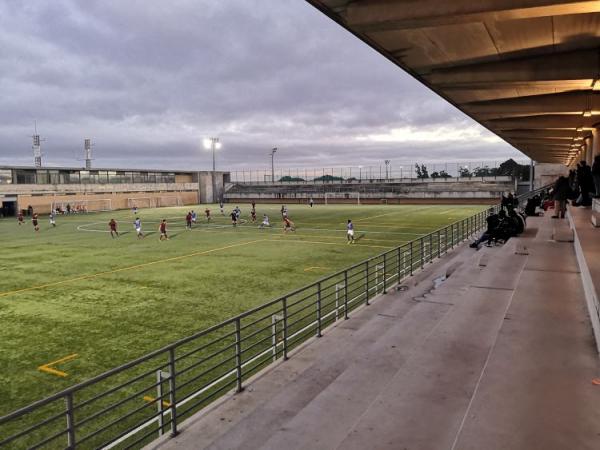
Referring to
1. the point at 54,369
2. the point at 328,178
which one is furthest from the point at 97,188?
the point at 54,369

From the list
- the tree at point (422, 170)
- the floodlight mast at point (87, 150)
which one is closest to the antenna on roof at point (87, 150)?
the floodlight mast at point (87, 150)

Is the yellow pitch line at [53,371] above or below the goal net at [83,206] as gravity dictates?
below

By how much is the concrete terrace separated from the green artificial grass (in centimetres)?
413

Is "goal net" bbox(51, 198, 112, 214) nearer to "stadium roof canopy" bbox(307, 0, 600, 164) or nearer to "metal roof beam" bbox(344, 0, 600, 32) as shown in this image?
"stadium roof canopy" bbox(307, 0, 600, 164)

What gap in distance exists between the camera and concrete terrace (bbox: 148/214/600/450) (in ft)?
14.1

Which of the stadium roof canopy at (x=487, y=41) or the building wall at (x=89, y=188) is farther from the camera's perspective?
the building wall at (x=89, y=188)

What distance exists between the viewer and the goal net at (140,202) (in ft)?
237

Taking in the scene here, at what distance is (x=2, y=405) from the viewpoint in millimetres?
7117

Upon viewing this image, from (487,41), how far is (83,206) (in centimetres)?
6703

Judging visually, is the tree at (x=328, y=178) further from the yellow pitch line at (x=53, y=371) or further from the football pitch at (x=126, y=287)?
the yellow pitch line at (x=53, y=371)

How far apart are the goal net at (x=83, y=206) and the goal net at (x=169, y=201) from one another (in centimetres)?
950

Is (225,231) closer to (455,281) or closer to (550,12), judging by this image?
(455,281)

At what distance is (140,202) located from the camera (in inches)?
2911

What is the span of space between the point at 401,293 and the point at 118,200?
67411 millimetres
